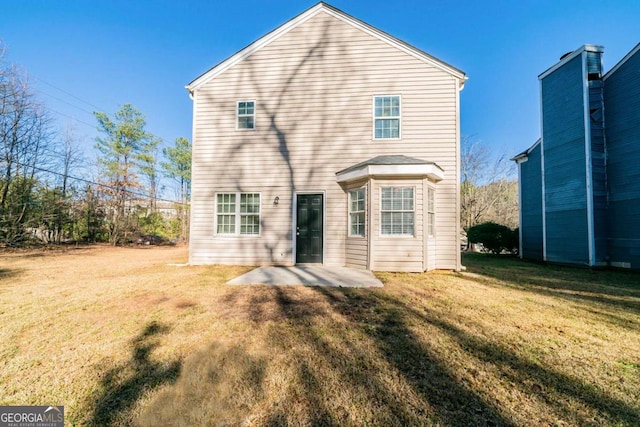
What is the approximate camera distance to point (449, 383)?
2223 mm

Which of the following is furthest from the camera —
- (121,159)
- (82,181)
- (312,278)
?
(121,159)

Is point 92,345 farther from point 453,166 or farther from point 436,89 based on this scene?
point 436,89

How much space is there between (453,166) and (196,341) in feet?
25.7

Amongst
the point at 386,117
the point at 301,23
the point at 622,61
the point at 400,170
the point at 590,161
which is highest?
the point at 301,23

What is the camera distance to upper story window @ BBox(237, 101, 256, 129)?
8477 mm

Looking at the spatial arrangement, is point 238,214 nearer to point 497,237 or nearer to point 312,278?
point 312,278

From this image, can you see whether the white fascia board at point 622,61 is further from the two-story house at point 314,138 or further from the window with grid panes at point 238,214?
Answer: the window with grid panes at point 238,214

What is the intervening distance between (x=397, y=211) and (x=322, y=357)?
5.18 metres

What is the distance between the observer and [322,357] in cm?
262

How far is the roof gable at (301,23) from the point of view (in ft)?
25.6

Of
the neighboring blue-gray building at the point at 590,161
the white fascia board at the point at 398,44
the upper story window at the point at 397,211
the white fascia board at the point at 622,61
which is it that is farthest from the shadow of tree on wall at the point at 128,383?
the white fascia board at the point at 622,61

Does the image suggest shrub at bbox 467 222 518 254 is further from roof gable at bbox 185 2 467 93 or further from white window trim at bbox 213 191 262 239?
white window trim at bbox 213 191 262 239

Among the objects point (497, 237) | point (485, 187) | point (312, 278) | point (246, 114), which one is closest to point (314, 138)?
point (246, 114)

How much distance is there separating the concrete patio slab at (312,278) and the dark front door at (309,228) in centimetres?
62
